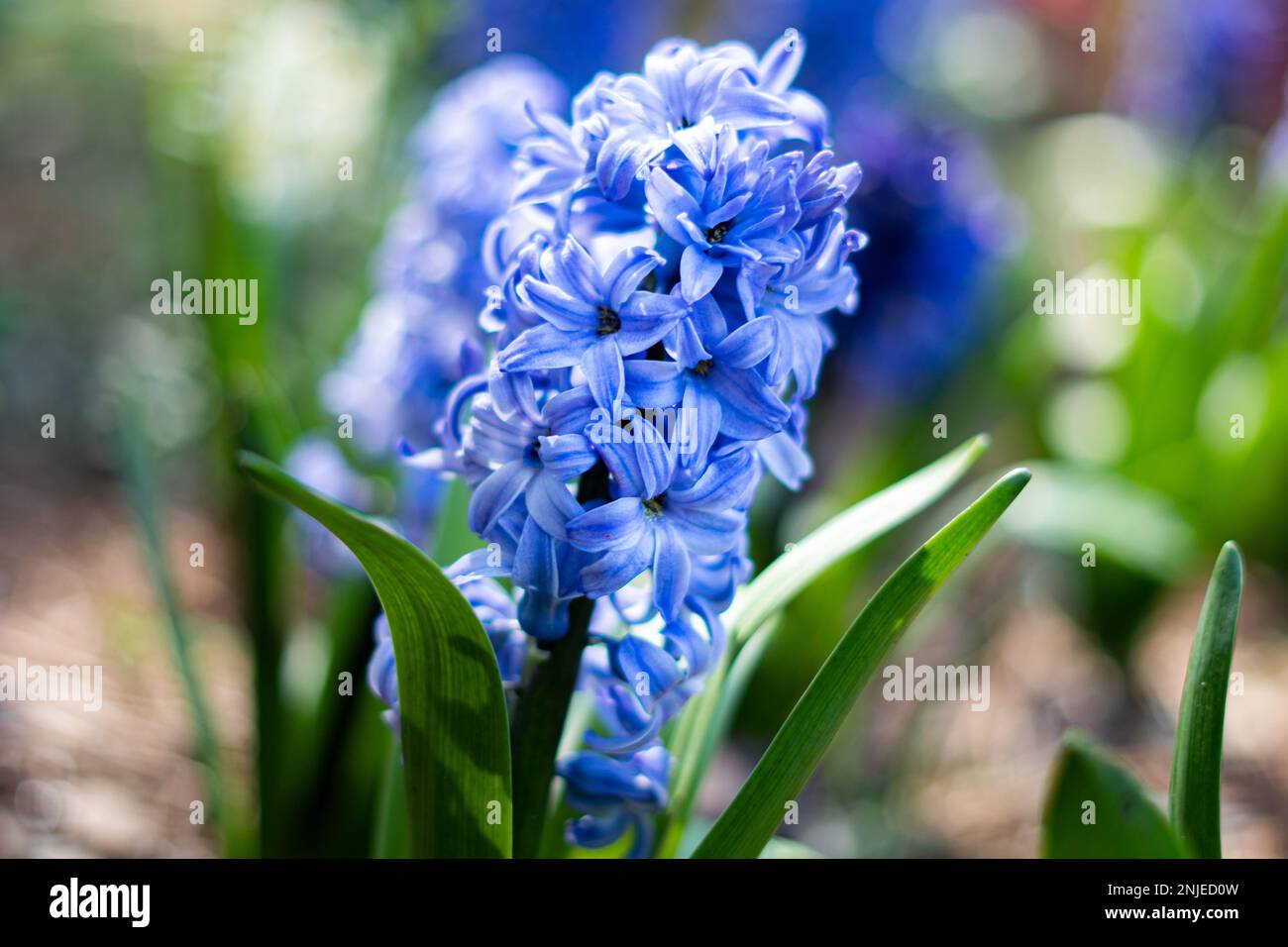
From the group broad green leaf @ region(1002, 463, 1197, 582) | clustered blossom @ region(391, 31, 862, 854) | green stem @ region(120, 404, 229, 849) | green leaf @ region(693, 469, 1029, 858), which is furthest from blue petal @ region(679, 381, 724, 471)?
broad green leaf @ region(1002, 463, 1197, 582)

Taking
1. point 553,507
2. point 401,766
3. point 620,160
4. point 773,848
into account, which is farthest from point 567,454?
point 773,848

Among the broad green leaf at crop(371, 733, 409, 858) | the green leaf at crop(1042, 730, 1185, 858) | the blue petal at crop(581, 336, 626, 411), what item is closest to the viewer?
the blue petal at crop(581, 336, 626, 411)

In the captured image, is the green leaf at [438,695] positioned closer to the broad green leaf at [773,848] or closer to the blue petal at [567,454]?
the blue petal at [567,454]

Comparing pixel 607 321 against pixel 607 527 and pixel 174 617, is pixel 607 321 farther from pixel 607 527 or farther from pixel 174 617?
pixel 174 617

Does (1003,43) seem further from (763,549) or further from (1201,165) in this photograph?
(763,549)

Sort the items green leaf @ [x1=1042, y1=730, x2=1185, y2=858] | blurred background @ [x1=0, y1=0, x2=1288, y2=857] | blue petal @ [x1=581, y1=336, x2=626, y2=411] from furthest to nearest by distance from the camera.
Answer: blurred background @ [x1=0, y1=0, x2=1288, y2=857] → green leaf @ [x1=1042, y1=730, x2=1185, y2=858] → blue petal @ [x1=581, y1=336, x2=626, y2=411]

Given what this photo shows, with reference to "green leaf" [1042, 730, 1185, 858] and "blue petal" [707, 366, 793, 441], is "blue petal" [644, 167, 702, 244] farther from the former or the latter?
"green leaf" [1042, 730, 1185, 858]
